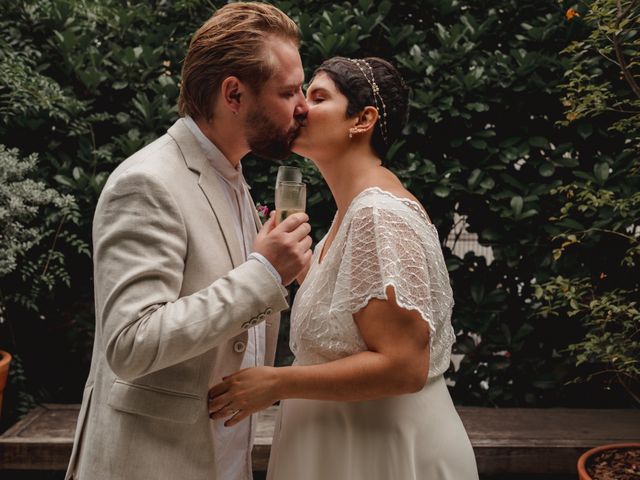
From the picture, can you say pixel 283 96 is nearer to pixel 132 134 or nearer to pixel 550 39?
pixel 132 134

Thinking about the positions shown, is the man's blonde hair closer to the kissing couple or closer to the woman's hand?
the kissing couple

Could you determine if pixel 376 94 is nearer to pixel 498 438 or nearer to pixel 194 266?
pixel 194 266

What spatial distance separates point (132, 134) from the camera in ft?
14.5

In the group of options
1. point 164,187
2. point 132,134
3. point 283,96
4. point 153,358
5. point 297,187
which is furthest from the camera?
point 132,134

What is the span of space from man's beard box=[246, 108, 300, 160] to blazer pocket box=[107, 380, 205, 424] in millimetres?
819

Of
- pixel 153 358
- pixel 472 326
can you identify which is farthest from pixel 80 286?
pixel 153 358

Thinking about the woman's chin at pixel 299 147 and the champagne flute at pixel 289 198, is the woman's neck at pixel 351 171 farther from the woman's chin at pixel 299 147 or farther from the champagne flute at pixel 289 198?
the champagne flute at pixel 289 198

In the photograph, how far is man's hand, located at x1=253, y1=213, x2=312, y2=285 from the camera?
1.86 meters

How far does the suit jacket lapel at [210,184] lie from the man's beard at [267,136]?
179 mm

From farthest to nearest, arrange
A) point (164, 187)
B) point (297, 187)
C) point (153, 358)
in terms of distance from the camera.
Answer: point (297, 187) → point (164, 187) → point (153, 358)

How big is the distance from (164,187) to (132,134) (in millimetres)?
2718

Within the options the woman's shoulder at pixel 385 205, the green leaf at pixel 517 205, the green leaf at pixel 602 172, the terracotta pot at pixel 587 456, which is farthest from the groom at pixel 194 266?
the green leaf at pixel 602 172

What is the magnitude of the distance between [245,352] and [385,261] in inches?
22.1

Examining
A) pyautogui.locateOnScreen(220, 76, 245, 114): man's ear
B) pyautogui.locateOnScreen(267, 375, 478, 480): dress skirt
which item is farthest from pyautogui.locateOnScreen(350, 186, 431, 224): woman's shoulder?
pyautogui.locateOnScreen(267, 375, 478, 480): dress skirt
